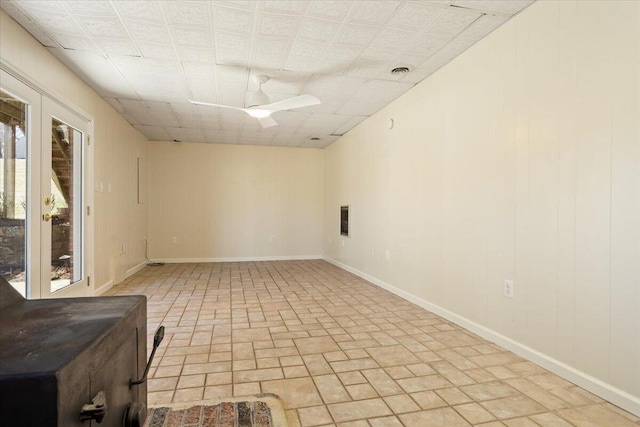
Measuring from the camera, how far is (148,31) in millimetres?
2619

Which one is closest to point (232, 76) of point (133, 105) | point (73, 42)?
point (73, 42)

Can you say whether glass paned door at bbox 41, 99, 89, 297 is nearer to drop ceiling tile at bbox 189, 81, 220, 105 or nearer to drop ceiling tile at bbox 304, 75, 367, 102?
drop ceiling tile at bbox 189, 81, 220, 105

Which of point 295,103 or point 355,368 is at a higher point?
point 295,103

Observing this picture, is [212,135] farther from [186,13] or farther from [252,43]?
[186,13]

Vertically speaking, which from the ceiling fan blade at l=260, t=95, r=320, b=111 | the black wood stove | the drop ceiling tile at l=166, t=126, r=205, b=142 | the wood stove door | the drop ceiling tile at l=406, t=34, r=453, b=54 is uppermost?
the drop ceiling tile at l=406, t=34, r=453, b=54

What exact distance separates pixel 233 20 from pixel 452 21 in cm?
159

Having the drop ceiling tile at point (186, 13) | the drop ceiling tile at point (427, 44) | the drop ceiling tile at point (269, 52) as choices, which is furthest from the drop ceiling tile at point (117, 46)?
the drop ceiling tile at point (427, 44)

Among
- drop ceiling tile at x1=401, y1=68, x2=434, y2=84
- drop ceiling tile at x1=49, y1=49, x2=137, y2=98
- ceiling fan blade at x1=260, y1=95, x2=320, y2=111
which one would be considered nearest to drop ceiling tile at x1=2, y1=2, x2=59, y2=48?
drop ceiling tile at x1=49, y1=49, x2=137, y2=98

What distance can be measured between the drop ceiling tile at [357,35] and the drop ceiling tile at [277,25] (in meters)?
0.38

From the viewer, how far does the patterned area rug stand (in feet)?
5.09

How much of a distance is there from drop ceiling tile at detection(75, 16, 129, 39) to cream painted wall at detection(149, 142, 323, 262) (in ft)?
13.7

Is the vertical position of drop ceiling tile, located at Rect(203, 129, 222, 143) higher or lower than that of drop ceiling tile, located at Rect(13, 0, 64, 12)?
lower

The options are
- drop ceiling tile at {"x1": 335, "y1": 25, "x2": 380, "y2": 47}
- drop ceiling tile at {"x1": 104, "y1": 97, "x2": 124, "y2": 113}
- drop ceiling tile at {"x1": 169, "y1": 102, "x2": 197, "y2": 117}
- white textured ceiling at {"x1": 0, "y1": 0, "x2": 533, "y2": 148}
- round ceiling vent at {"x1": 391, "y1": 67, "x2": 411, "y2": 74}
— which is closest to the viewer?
white textured ceiling at {"x1": 0, "y1": 0, "x2": 533, "y2": 148}

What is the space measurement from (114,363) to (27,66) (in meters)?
2.92
